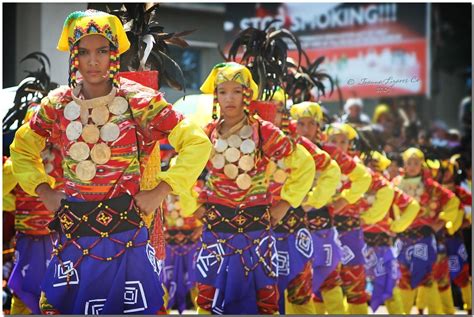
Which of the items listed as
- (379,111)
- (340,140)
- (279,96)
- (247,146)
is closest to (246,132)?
(247,146)

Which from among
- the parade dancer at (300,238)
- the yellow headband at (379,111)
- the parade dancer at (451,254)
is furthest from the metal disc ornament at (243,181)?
the yellow headband at (379,111)

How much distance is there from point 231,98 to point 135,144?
1.75m

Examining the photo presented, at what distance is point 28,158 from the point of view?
5.79 meters

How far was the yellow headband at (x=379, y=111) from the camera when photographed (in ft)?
57.4

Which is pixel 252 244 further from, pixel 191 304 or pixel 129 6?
pixel 191 304

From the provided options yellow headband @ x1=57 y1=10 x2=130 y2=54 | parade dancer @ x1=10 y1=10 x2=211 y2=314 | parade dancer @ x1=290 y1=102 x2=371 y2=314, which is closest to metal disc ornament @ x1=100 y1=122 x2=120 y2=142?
parade dancer @ x1=10 y1=10 x2=211 y2=314

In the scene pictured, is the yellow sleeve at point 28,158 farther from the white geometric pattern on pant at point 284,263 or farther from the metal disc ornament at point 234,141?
the white geometric pattern on pant at point 284,263

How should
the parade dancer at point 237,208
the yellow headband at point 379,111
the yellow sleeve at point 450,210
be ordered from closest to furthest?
1. the parade dancer at point 237,208
2. the yellow sleeve at point 450,210
3. the yellow headband at point 379,111

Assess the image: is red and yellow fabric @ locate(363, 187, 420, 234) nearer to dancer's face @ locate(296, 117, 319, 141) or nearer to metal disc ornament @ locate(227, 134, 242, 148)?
dancer's face @ locate(296, 117, 319, 141)

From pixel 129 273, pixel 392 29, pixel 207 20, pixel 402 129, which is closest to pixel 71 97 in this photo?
pixel 129 273

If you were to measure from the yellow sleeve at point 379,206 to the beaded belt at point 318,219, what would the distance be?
1.26 metres

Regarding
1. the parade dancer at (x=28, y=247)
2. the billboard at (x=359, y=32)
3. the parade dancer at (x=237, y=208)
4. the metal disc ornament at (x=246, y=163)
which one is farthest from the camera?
the billboard at (x=359, y=32)

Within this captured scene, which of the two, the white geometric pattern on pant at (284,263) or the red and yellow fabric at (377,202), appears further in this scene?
the red and yellow fabric at (377,202)

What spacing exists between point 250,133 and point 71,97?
6.17ft
